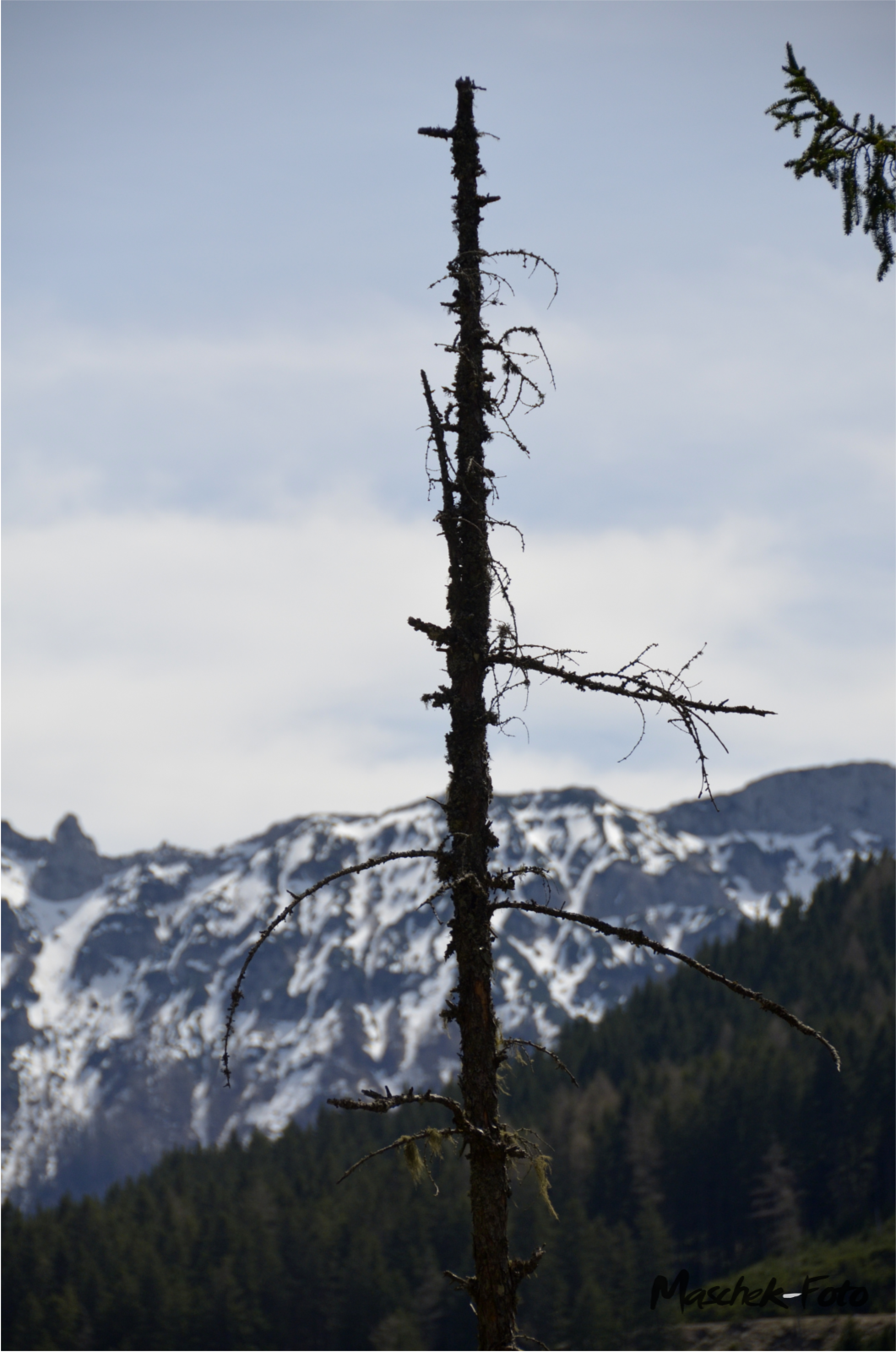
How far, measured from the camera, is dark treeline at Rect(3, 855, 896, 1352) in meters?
85.4

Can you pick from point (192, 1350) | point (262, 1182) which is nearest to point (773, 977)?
point (262, 1182)

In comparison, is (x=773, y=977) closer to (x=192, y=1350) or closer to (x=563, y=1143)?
(x=563, y=1143)

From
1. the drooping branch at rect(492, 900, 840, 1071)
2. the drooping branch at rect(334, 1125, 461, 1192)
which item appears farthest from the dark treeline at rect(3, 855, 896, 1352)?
the drooping branch at rect(492, 900, 840, 1071)

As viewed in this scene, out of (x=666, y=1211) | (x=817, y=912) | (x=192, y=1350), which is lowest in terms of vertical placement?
(x=192, y=1350)

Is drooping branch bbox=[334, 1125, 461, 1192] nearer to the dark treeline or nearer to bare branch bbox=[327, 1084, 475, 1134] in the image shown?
bare branch bbox=[327, 1084, 475, 1134]

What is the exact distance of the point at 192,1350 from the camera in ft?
301

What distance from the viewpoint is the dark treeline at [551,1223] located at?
3361 inches

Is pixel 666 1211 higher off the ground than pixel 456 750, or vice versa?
pixel 456 750

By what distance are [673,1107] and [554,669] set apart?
9806 cm

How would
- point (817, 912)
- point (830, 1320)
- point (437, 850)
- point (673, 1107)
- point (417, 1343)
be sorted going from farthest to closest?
point (817, 912) < point (673, 1107) < point (417, 1343) < point (830, 1320) < point (437, 850)

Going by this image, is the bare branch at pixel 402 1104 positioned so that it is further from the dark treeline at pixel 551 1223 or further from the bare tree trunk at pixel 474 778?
the dark treeline at pixel 551 1223

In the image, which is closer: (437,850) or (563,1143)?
(437,850)

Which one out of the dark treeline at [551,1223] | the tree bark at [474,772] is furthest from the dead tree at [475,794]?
→ the dark treeline at [551,1223]

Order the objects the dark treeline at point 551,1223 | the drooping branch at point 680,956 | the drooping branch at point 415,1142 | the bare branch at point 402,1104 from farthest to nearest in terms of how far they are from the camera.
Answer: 1. the dark treeline at point 551,1223
2. the drooping branch at point 415,1142
3. the bare branch at point 402,1104
4. the drooping branch at point 680,956
